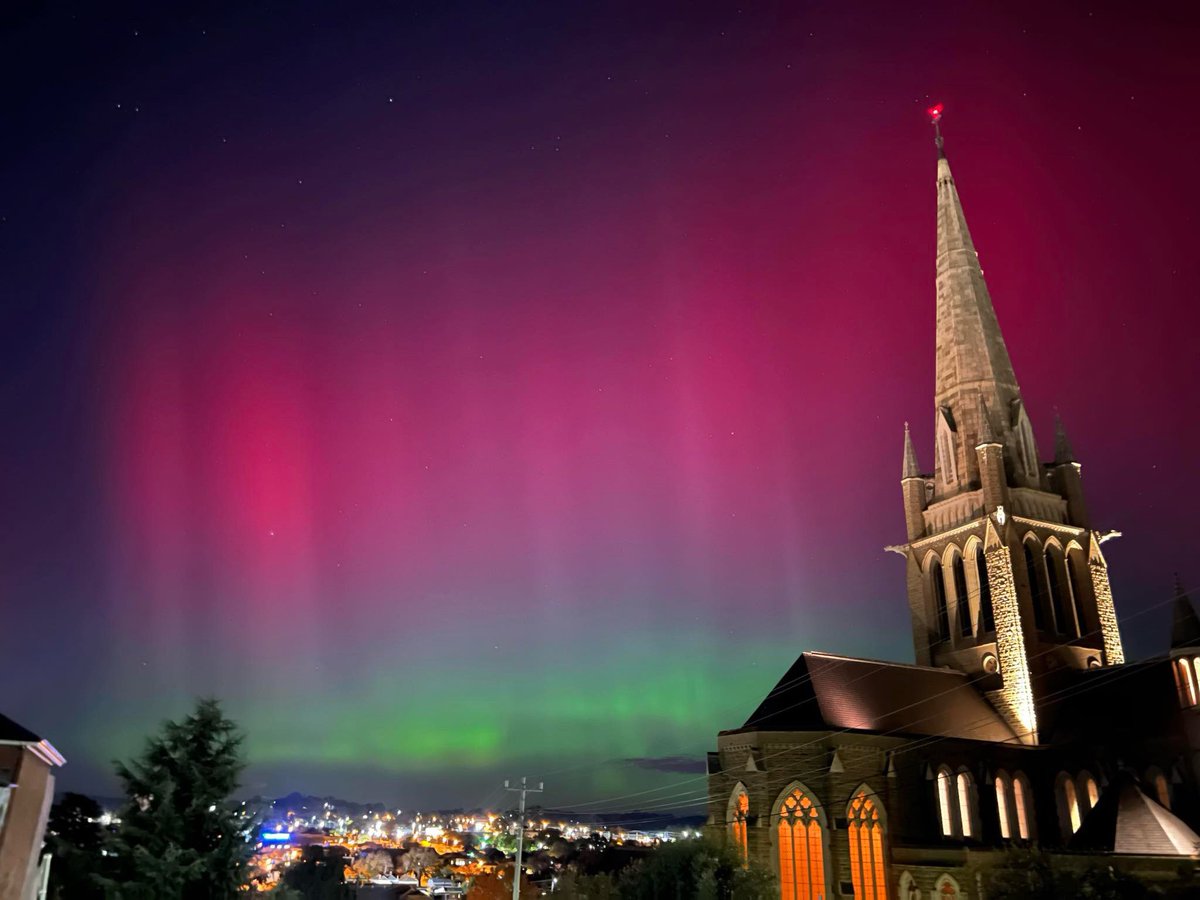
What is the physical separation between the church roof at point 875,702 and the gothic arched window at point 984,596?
3.26 meters

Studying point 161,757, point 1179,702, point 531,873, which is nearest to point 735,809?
point 1179,702

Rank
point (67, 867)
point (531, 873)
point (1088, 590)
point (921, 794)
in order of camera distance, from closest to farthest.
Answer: point (67, 867) → point (921, 794) → point (1088, 590) → point (531, 873)

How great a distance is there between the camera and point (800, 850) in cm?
3997

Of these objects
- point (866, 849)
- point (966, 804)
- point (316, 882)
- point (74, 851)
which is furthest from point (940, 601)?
point (74, 851)

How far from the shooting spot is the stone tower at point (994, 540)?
50844mm

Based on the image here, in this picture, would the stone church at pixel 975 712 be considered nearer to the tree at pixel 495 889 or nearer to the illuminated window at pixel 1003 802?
the illuminated window at pixel 1003 802

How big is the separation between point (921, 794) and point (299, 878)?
4041 cm

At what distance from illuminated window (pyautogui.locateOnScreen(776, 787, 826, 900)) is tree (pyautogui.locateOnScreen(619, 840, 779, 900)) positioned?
1770 millimetres

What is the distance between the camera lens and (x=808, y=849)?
39969mm

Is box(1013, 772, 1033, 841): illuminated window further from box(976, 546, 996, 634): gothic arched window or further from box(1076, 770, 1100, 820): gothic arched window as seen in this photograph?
box(976, 546, 996, 634): gothic arched window

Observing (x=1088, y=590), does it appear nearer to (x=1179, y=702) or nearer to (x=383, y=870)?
(x=1179, y=702)

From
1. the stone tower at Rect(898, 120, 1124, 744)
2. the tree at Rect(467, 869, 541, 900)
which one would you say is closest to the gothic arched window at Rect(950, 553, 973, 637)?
the stone tower at Rect(898, 120, 1124, 744)

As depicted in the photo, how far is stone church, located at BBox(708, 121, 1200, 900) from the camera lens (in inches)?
1574

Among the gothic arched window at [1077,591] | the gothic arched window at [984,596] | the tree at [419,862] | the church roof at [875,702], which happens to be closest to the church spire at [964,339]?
the gothic arched window at [984,596]
